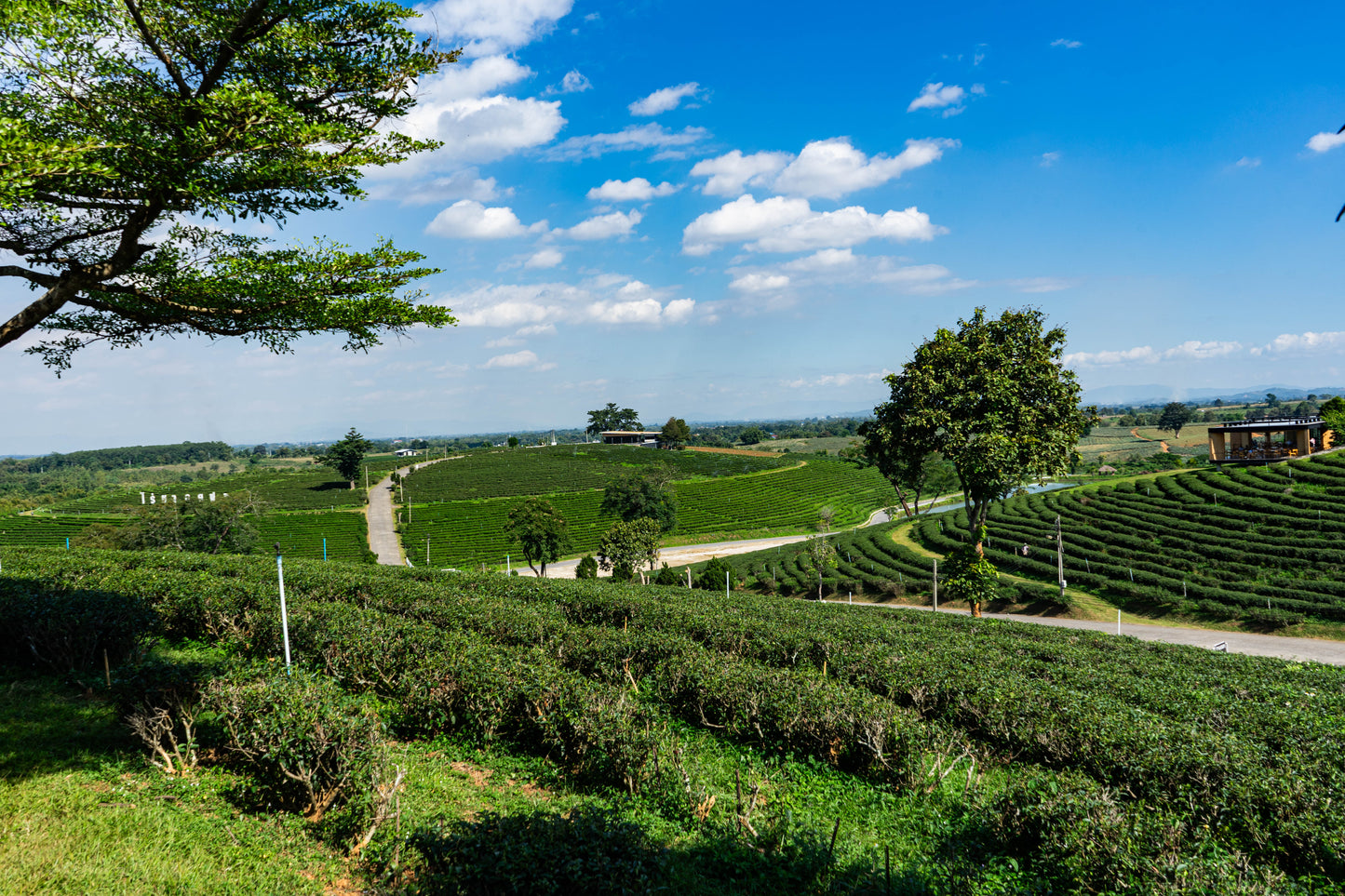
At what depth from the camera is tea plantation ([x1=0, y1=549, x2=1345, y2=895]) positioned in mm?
5863

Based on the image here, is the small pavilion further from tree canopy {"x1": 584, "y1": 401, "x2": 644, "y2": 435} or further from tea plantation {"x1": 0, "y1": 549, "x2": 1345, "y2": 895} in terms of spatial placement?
tree canopy {"x1": 584, "y1": 401, "x2": 644, "y2": 435}

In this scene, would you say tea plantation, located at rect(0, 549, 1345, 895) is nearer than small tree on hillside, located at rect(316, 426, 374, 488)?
Yes

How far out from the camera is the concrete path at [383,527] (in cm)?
6489

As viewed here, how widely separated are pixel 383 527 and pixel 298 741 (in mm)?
78969

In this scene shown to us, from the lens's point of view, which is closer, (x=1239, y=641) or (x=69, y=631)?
(x=69, y=631)

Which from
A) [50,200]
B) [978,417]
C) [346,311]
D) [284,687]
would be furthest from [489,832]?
[978,417]

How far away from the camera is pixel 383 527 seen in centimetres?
7888

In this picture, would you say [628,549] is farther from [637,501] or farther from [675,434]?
[675,434]

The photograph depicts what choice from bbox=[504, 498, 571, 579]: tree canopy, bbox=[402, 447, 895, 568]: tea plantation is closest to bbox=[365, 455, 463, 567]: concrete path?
bbox=[402, 447, 895, 568]: tea plantation

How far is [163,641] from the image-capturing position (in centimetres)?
1276

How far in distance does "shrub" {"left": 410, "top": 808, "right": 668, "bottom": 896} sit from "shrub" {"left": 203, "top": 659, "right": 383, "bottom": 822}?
1.58 meters

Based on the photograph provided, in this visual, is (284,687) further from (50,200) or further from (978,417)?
(978,417)

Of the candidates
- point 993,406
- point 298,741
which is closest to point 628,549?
point 993,406

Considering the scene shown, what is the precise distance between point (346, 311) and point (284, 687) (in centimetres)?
473
